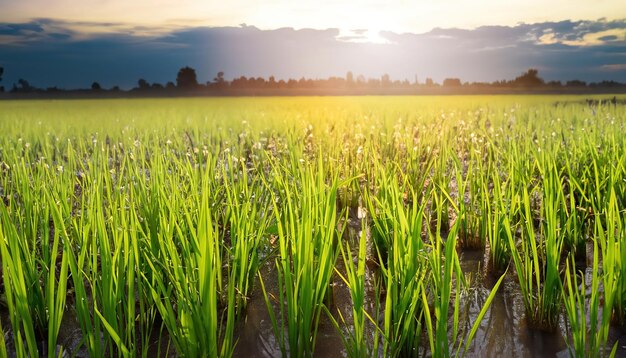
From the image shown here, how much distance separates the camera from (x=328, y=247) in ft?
7.66

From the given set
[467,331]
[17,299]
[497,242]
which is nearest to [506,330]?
[467,331]

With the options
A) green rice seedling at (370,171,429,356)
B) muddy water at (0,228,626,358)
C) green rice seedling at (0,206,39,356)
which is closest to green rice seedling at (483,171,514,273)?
muddy water at (0,228,626,358)

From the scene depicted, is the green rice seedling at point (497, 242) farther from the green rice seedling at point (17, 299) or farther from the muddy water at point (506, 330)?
the green rice seedling at point (17, 299)

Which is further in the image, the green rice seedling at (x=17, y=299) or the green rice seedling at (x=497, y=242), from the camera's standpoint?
the green rice seedling at (x=497, y=242)

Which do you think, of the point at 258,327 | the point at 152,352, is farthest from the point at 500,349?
the point at 152,352

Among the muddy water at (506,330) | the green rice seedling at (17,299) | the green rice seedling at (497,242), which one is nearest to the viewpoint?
the green rice seedling at (17,299)

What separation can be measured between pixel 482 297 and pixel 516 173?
135 centimetres

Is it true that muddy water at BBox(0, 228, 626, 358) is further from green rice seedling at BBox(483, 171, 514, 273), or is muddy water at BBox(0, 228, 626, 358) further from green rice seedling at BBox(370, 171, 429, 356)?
green rice seedling at BBox(370, 171, 429, 356)

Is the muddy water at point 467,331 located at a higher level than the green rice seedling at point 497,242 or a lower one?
lower

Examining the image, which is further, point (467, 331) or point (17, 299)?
point (467, 331)

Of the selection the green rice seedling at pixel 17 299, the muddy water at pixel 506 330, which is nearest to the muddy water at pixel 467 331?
the muddy water at pixel 506 330

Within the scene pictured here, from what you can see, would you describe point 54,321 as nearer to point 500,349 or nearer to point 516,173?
point 500,349

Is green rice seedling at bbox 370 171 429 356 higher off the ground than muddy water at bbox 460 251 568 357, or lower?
higher

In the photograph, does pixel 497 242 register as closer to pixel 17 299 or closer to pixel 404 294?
pixel 404 294
